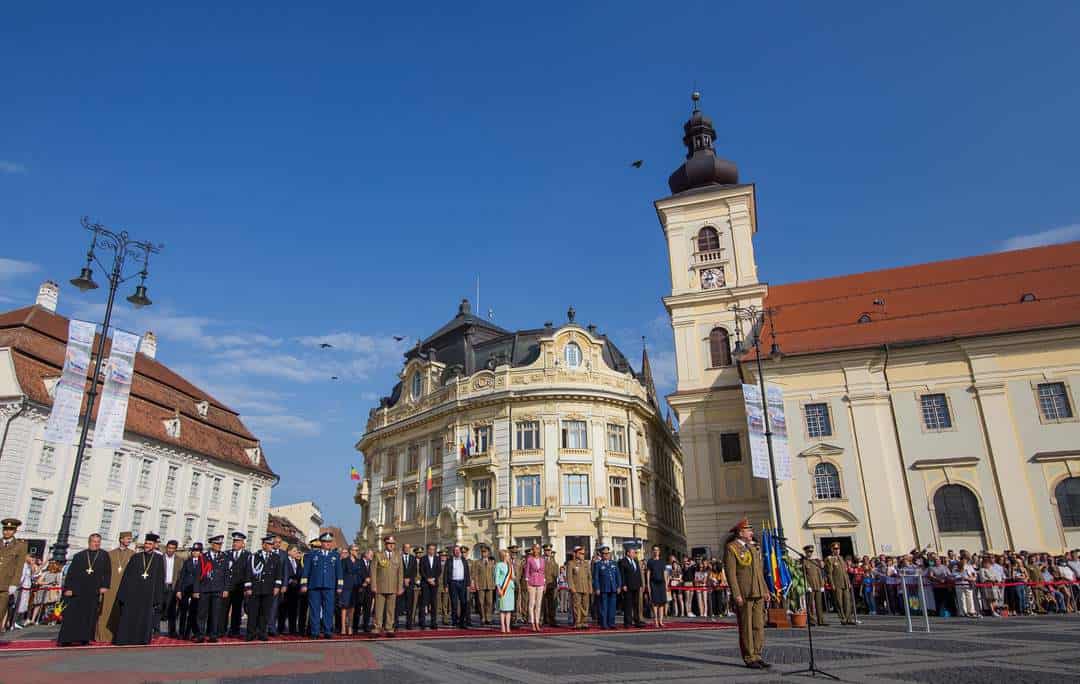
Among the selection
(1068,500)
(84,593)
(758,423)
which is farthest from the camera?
(1068,500)

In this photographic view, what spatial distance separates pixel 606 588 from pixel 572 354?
26.8m

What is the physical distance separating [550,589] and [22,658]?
1080 cm

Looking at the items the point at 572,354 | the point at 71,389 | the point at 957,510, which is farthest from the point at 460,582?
the point at 572,354

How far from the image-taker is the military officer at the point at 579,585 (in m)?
16.2

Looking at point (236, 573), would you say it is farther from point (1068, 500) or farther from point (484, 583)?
point (1068, 500)

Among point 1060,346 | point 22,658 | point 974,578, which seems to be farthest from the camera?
point 1060,346

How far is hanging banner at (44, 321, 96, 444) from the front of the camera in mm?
16703

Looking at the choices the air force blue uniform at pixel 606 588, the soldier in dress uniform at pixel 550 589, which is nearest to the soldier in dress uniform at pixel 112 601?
the soldier in dress uniform at pixel 550 589

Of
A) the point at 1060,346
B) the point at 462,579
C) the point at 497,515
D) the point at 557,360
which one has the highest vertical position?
the point at 557,360

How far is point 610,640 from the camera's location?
1256cm

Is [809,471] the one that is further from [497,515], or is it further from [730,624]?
[497,515]

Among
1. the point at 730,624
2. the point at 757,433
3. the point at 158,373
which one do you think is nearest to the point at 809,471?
the point at 757,433

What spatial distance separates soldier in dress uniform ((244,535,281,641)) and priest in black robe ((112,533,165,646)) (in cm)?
163

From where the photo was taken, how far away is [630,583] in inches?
653
